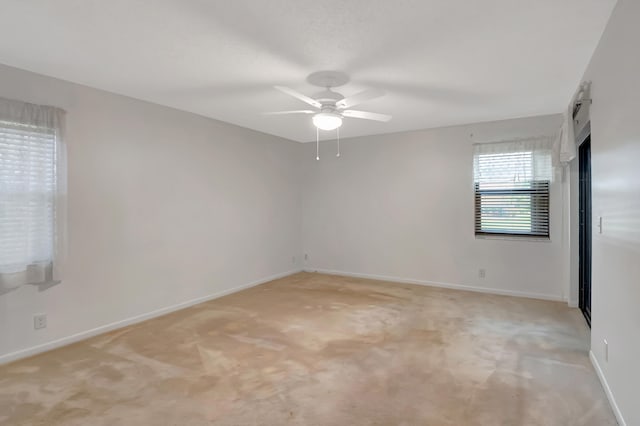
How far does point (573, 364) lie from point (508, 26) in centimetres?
258

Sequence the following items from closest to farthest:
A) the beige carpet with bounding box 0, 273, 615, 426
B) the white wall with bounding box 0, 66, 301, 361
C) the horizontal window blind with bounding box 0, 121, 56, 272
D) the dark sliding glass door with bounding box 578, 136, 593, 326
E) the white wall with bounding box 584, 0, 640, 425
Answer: the white wall with bounding box 584, 0, 640, 425
the beige carpet with bounding box 0, 273, 615, 426
the horizontal window blind with bounding box 0, 121, 56, 272
the white wall with bounding box 0, 66, 301, 361
the dark sliding glass door with bounding box 578, 136, 593, 326

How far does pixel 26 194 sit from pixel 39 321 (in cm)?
112

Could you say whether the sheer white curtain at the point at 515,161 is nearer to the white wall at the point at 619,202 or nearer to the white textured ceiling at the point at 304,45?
the white textured ceiling at the point at 304,45

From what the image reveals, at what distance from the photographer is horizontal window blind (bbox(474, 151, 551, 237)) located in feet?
15.4

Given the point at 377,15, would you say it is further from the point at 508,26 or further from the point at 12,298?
the point at 12,298

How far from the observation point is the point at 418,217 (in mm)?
5559

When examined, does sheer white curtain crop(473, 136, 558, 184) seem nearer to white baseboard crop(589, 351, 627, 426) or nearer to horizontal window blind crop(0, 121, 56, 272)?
white baseboard crop(589, 351, 627, 426)

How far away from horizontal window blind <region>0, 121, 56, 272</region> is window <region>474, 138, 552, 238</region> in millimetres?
5028

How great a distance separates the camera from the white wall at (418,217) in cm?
478

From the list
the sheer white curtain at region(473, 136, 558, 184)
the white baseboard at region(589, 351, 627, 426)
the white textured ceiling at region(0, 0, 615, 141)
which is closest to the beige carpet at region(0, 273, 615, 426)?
the white baseboard at region(589, 351, 627, 426)

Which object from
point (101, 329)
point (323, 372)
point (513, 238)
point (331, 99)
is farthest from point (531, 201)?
point (101, 329)

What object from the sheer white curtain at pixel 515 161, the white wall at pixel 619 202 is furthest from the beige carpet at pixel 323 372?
the sheer white curtain at pixel 515 161

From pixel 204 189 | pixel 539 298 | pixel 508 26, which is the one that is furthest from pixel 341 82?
pixel 539 298

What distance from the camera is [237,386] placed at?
99.8 inches
